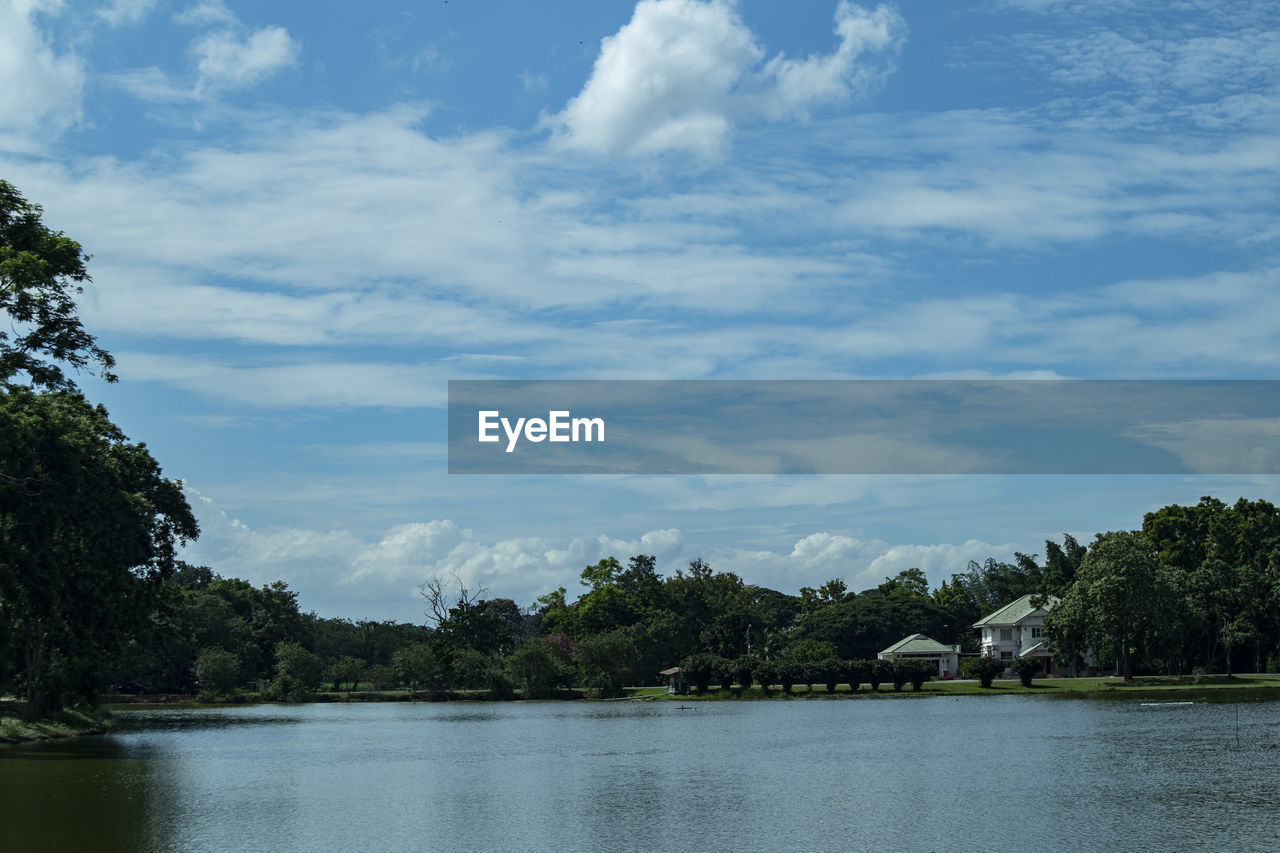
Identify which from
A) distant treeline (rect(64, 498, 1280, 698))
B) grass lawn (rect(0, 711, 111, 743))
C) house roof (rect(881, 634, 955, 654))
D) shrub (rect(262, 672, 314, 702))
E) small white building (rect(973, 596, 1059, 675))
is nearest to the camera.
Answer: grass lawn (rect(0, 711, 111, 743))

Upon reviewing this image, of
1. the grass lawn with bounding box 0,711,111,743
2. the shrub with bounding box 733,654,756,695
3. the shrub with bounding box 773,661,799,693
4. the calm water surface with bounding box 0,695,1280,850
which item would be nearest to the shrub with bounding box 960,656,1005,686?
the shrub with bounding box 773,661,799,693

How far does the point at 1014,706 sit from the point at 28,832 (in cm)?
4826

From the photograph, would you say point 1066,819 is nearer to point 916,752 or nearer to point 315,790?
point 916,752

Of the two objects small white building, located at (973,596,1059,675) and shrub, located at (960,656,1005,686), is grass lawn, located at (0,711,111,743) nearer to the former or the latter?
shrub, located at (960,656,1005,686)

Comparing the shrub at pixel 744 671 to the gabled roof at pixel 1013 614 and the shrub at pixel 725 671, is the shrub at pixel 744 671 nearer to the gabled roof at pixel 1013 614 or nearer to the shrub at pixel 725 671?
the shrub at pixel 725 671

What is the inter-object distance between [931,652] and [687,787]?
241 ft

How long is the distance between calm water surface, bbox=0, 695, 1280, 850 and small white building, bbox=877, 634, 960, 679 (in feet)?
148

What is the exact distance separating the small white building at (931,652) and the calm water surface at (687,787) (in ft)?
148

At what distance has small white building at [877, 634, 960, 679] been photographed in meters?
98.7

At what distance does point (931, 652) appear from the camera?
9906cm

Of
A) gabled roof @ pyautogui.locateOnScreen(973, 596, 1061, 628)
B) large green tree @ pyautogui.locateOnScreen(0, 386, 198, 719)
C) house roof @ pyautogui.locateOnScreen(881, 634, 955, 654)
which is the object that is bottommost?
house roof @ pyautogui.locateOnScreen(881, 634, 955, 654)

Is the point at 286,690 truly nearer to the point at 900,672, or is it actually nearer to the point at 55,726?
the point at 55,726

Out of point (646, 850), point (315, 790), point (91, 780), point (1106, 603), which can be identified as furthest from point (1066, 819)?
point (1106, 603)

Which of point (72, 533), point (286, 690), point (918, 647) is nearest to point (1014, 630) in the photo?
point (918, 647)
